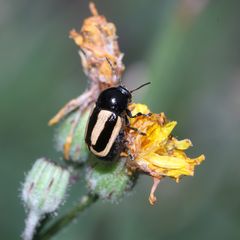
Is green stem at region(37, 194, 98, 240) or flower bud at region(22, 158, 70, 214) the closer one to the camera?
flower bud at region(22, 158, 70, 214)

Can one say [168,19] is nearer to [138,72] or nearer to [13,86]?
[138,72]

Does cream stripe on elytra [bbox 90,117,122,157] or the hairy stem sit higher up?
cream stripe on elytra [bbox 90,117,122,157]

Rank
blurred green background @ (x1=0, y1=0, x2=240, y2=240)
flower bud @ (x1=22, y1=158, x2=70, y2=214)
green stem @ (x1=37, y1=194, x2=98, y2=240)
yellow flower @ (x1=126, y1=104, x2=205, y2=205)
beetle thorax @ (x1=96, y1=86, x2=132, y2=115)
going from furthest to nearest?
blurred green background @ (x1=0, y1=0, x2=240, y2=240) → green stem @ (x1=37, y1=194, x2=98, y2=240) → flower bud @ (x1=22, y1=158, x2=70, y2=214) → beetle thorax @ (x1=96, y1=86, x2=132, y2=115) → yellow flower @ (x1=126, y1=104, x2=205, y2=205)

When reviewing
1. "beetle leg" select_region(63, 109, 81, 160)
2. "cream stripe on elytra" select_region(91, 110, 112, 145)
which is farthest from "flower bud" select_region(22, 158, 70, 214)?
"cream stripe on elytra" select_region(91, 110, 112, 145)

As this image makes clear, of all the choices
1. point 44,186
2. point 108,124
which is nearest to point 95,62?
point 108,124

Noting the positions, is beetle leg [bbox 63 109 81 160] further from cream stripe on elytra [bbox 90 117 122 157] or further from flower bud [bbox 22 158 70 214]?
cream stripe on elytra [bbox 90 117 122 157]

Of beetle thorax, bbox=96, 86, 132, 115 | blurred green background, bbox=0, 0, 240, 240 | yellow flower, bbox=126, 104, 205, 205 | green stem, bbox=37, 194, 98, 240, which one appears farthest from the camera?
blurred green background, bbox=0, 0, 240, 240

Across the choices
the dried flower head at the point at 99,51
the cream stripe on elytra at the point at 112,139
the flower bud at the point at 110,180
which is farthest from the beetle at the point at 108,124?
the dried flower head at the point at 99,51
